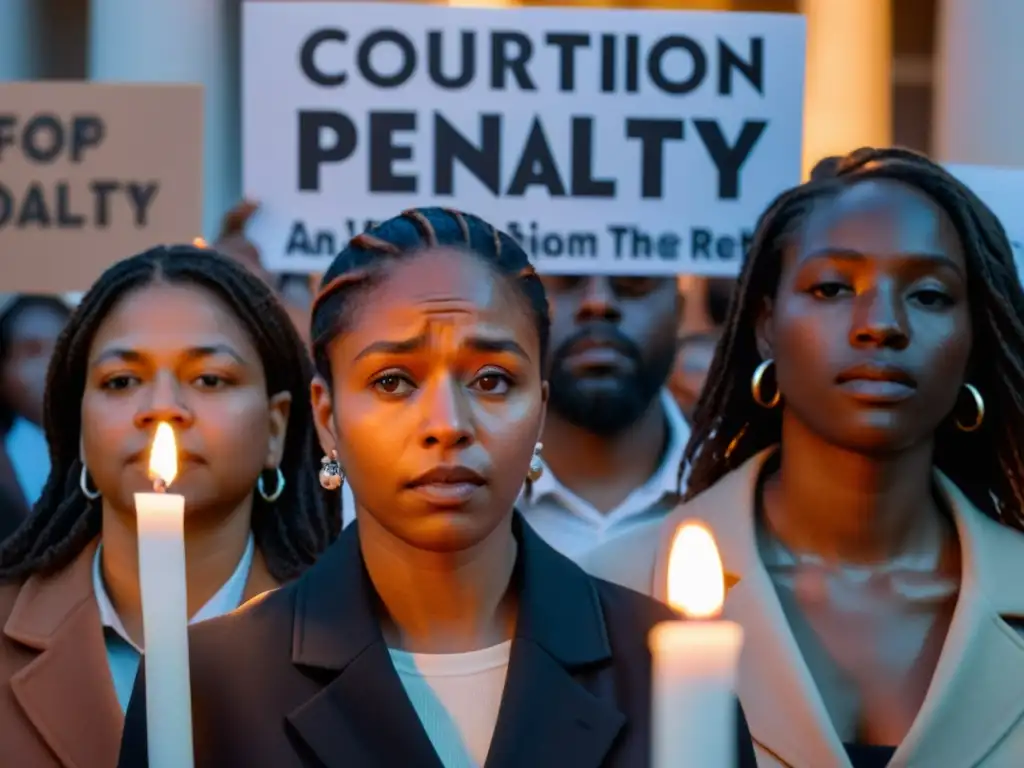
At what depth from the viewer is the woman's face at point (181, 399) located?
2.84 metres

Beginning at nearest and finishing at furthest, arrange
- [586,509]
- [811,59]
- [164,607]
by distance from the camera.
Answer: [164,607] < [586,509] < [811,59]

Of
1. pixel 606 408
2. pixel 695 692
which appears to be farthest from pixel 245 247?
pixel 695 692

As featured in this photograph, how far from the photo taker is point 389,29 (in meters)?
3.99

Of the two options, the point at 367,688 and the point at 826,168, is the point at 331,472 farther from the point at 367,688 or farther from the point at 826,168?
the point at 826,168

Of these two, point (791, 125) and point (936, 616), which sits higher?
point (791, 125)

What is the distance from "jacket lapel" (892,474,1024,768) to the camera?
258 cm

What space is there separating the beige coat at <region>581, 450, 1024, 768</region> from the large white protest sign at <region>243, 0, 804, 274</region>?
4.20 ft

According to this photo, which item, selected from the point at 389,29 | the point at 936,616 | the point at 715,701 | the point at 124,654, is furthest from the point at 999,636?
the point at 389,29

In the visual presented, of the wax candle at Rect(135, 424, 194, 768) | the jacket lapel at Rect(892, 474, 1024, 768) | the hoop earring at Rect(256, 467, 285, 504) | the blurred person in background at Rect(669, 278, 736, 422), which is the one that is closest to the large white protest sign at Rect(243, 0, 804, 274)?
the hoop earring at Rect(256, 467, 285, 504)

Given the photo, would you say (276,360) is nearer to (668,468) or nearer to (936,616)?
(936,616)

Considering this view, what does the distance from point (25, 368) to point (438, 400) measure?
3.17 meters

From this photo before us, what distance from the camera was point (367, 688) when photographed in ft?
6.57

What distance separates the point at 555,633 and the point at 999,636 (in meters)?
0.94

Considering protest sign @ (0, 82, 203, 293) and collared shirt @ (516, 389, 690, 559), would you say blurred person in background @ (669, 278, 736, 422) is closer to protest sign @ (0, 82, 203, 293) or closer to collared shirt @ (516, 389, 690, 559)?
collared shirt @ (516, 389, 690, 559)
